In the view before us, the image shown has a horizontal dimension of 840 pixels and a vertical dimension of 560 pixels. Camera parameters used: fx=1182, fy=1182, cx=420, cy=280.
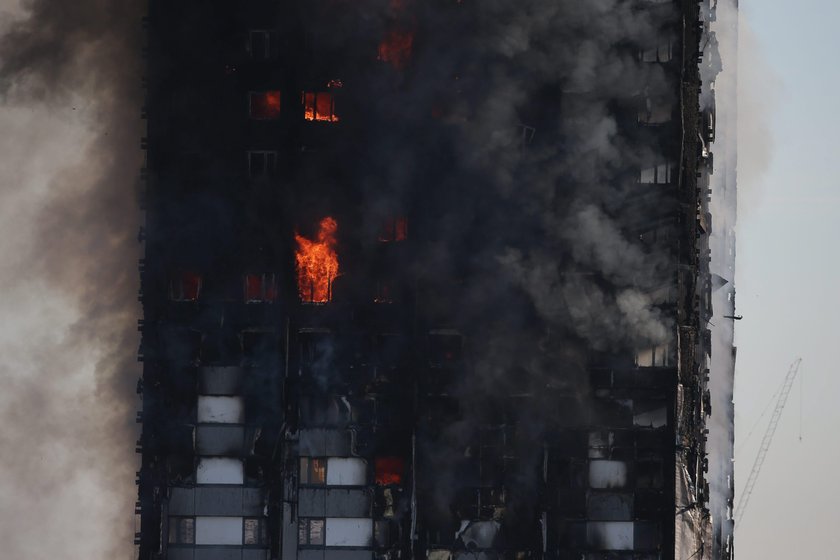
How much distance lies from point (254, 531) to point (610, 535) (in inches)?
510

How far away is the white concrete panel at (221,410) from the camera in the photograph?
140 ft

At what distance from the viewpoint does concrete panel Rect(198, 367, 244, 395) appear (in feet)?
140

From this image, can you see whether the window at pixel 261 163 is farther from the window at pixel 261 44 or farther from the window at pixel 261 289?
the window at pixel 261 289

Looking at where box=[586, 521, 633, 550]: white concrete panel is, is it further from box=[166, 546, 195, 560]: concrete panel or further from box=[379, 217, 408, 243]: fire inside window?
box=[166, 546, 195, 560]: concrete panel

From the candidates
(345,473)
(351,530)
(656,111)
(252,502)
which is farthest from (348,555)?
(656,111)

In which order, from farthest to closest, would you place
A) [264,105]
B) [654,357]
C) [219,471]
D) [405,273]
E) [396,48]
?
[654,357] → [219,471] → [264,105] → [405,273] → [396,48]

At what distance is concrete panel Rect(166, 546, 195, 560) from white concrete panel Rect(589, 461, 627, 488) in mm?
14801

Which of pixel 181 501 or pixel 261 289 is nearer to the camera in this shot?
pixel 261 289

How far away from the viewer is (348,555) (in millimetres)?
42906

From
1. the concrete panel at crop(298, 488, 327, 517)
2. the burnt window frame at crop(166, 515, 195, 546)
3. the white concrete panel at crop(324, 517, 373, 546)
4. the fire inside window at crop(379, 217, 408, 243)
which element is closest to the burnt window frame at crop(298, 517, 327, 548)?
the concrete panel at crop(298, 488, 327, 517)

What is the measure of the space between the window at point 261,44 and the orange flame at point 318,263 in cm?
A: 627

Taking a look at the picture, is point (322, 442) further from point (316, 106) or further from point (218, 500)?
point (316, 106)

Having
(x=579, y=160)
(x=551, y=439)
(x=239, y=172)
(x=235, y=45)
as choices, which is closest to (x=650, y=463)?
(x=551, y=439)

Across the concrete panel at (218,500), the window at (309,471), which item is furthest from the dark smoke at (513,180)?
the concrete panel at (218,500)
